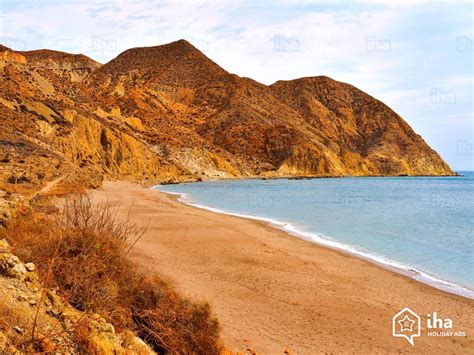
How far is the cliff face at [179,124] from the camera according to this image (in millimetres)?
39094

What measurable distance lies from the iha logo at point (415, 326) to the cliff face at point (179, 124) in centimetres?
1731

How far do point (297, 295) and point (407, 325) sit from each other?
6.38ft

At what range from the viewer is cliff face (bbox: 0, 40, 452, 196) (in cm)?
3909

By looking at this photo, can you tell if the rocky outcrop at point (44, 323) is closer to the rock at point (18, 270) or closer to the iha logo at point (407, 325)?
the rock at point (18, 270)

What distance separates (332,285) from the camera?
820 centimetres

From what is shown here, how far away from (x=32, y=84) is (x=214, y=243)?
45.0 metres

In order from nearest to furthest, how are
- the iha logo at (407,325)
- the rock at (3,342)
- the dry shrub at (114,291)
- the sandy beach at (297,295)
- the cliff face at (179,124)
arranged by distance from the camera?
1. the rock at (3,342)
2. the dry shrub at (114,291)
3. the sandy beach at (297,295)
4. the iha logo at (407,325)
5. the cliff face at (179,124)

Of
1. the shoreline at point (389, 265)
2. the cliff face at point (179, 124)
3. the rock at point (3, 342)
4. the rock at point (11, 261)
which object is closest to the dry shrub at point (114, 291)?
the rock at point (11, 261)

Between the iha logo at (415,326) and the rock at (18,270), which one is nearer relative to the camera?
the rock at (18,270)

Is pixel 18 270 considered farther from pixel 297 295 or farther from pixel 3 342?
pixel 297 295

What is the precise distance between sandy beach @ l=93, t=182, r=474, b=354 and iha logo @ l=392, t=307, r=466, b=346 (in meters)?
0.09

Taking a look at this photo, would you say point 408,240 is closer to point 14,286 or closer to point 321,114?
point 14,286

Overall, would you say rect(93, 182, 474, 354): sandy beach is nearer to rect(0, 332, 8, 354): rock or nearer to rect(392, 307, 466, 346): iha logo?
rect(392, 307, 466, 346): iha logo

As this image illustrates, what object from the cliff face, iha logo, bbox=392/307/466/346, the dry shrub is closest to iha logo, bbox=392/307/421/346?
iha logo, bbox=392/307/466/346
